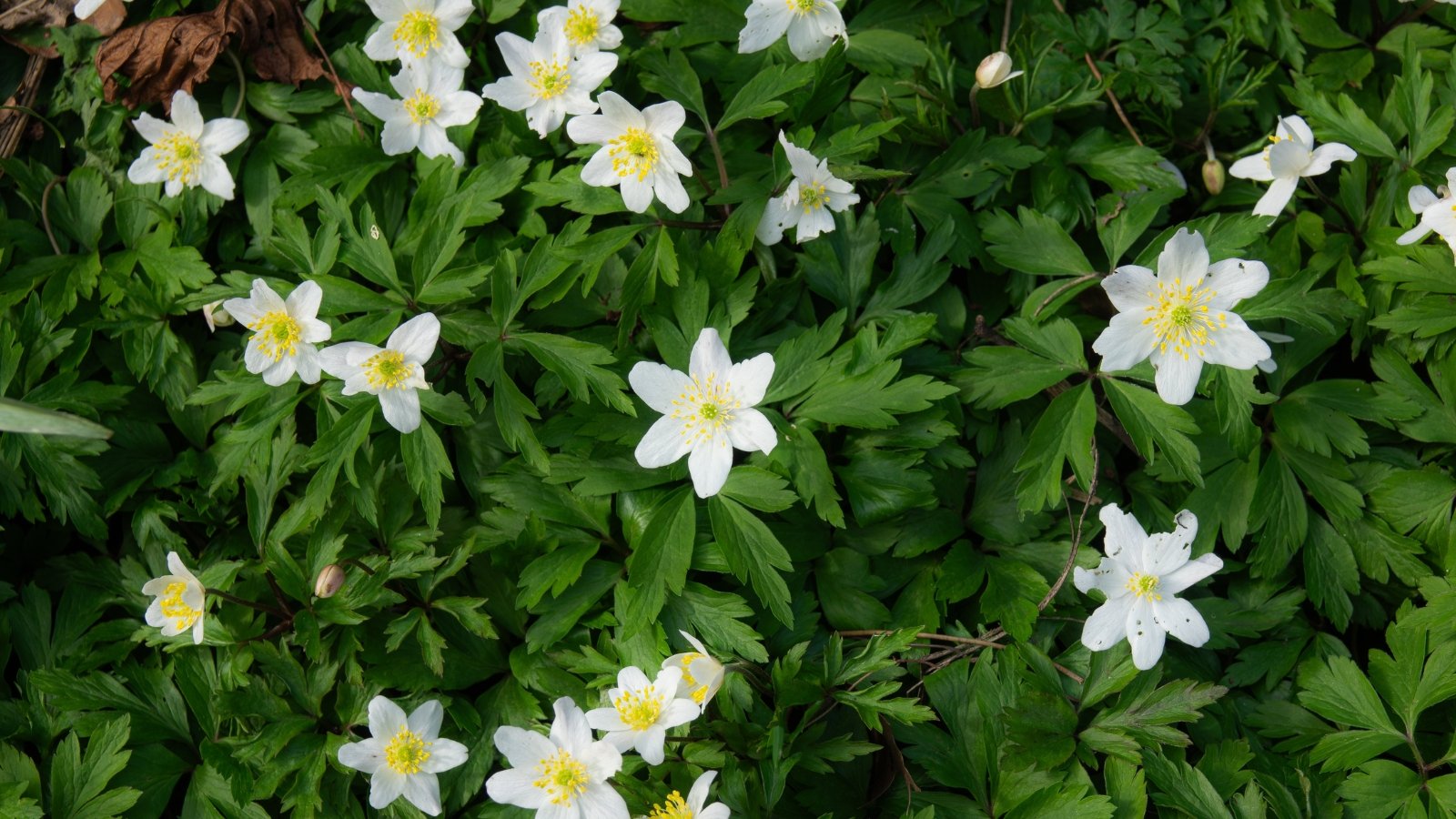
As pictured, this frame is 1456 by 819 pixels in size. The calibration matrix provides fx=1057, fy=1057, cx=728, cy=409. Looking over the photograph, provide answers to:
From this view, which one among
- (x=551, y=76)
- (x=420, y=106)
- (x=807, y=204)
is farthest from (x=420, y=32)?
(x=807, y=204)

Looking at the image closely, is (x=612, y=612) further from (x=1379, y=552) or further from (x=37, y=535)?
(x=1379, y=552)

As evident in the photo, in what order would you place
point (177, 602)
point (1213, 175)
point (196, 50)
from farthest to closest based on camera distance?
point (196, 50) < point (1213, 175) < point (177, 602)

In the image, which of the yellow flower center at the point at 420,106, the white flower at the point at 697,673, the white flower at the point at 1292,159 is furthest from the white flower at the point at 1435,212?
the yellow flower center at the point at 420,106

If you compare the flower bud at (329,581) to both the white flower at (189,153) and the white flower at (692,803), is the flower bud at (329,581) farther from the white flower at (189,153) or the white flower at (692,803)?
the white flower at (189,153)

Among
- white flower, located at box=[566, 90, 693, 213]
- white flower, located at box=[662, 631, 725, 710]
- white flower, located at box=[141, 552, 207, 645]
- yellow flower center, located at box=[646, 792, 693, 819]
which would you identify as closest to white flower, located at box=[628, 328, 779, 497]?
white flower, located at box=[662, 631, 725, 710]

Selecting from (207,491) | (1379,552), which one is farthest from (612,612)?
(1379,552)

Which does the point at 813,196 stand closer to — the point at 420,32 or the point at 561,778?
the point at 420,32
